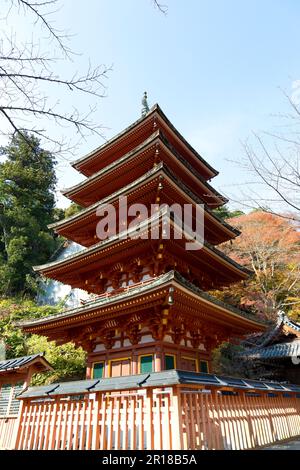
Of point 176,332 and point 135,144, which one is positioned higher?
point 135,144

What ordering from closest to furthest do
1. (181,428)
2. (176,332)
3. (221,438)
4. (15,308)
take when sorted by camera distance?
(181,428), (221,438), (176,332), (15,308)

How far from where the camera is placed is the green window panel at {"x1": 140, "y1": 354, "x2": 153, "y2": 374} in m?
8.97

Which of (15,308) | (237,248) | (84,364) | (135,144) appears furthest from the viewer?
(237,248)

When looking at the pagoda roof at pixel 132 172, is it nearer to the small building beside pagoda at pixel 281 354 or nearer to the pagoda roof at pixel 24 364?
the pagoda roof at pixel 24 364

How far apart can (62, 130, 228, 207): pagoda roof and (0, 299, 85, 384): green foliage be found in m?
6.29

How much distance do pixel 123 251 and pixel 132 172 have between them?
3729mm

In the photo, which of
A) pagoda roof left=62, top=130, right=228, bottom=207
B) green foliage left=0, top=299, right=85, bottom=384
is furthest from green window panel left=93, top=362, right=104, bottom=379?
pagoda roof left=62, top=130, right=228, bottom=207

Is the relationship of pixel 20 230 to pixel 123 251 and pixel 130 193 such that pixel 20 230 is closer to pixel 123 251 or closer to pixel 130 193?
pixel 130 193

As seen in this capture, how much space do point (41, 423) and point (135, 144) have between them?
10.7m

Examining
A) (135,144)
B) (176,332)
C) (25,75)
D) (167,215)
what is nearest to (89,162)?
(135,144)

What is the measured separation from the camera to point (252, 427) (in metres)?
7.12

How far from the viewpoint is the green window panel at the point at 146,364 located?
29.4ft

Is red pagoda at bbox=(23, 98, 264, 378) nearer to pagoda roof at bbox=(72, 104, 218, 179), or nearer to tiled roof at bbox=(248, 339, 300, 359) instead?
pagoda roof at bbox=(72, 104, 218, 179)

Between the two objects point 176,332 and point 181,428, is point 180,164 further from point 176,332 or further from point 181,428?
point 181,428
